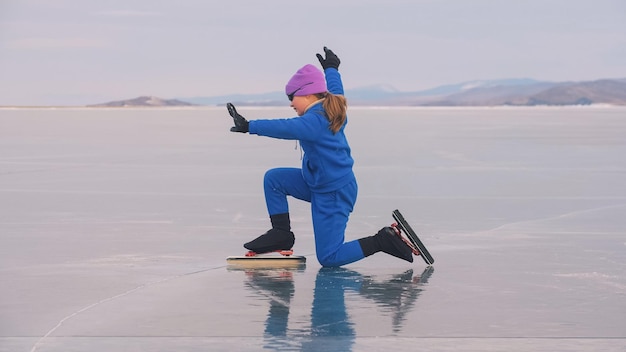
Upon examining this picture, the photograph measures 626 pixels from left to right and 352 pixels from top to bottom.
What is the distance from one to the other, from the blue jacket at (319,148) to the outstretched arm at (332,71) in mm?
393

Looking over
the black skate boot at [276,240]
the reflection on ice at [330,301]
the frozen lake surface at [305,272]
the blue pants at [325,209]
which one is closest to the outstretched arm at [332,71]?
the blue pants at [325,209]

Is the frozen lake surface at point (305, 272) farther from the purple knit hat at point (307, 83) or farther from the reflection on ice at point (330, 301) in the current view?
the purple knit hat at point (307, 83)

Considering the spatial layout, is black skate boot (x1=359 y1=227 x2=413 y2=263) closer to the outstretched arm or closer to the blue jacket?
the blue jacket

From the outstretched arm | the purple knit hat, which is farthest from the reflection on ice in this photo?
the outstretched arm

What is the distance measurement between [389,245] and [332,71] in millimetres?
1354

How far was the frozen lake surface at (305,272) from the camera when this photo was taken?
219 inches

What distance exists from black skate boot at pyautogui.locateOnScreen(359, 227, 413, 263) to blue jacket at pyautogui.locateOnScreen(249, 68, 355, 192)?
42 cm

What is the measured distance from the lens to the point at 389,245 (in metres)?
7.88

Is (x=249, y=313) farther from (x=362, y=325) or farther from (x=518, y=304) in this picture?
(x=518, y=304)

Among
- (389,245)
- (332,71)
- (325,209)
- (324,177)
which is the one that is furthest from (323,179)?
(332,71)

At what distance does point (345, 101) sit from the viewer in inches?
317

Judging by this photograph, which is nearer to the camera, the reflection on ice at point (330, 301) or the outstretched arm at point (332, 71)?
the reflection on ice at point (330, 301)

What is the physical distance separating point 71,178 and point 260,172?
2791 millimetres

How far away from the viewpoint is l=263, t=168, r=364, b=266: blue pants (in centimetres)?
781
